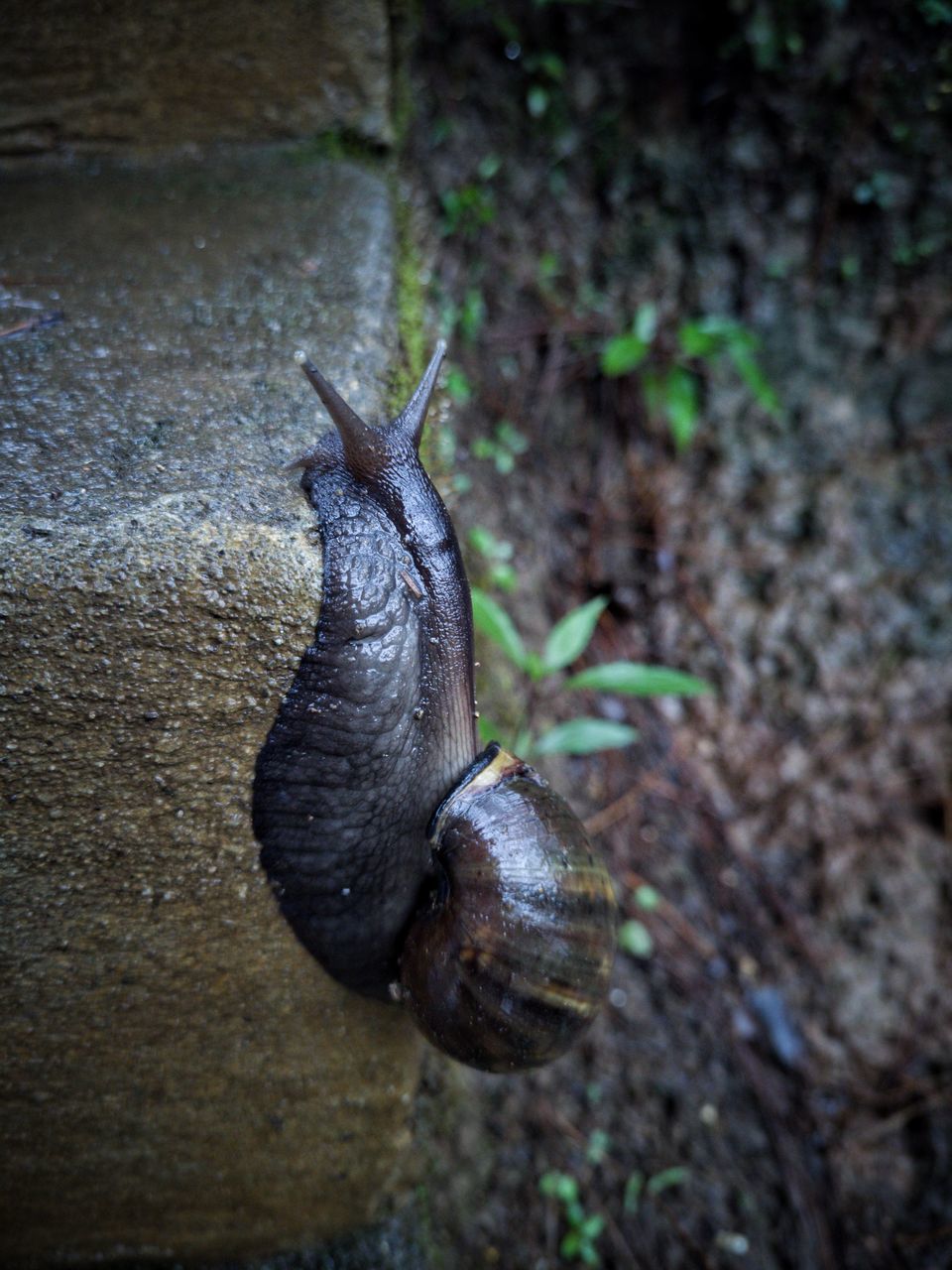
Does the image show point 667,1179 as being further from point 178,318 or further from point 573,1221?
point 178,318

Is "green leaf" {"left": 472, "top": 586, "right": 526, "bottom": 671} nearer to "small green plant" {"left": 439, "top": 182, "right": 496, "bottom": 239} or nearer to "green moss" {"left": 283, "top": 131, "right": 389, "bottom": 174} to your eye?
"green moss" {"left": 283, "top": 131, "right": 389, "bottom": 174}

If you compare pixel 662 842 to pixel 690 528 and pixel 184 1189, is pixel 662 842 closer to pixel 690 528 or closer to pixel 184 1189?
pixel 690 528

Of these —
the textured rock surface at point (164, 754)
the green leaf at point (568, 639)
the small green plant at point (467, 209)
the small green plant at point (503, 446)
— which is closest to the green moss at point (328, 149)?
the textured rock surface at point (164, 754)

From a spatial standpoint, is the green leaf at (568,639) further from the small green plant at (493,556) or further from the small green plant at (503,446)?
the small green plant at (503,446)

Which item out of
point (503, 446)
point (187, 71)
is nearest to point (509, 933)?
point (503, 446)

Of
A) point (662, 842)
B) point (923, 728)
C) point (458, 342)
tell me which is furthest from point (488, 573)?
point (923, 728)
